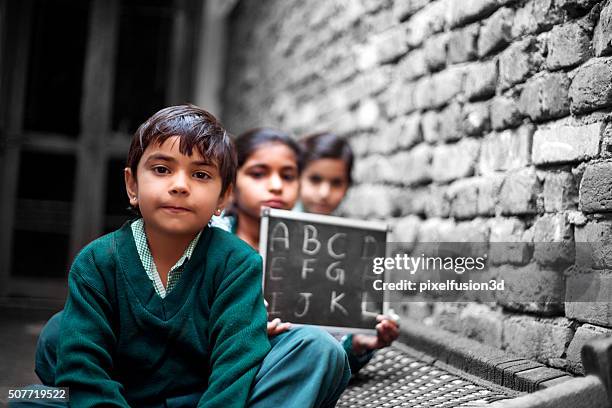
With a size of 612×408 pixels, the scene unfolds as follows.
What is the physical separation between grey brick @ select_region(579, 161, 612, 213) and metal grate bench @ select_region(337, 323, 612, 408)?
21.5 inches

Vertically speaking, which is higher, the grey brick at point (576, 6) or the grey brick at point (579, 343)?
the grey brick at point (576, 6)

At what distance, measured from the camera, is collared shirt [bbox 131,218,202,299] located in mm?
1727

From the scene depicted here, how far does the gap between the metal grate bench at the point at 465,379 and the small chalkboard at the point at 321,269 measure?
0.85 feet

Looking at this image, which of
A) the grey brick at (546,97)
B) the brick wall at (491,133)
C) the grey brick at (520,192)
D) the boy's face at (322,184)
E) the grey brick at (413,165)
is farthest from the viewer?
the grey brick at (413,165)

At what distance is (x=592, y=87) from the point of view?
85.3 inches

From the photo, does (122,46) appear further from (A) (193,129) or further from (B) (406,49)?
(A) (193,129)

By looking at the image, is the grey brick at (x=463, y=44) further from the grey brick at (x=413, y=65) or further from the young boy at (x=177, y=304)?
the young boy at (x=177, y=304)

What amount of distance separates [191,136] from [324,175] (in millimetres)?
1499

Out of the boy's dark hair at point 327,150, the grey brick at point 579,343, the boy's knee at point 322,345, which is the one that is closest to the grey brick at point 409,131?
the boy's dark hair at point 327,150

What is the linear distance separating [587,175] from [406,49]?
62.2 inches

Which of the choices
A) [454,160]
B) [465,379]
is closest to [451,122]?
[454,160]

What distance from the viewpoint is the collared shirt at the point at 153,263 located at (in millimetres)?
1727

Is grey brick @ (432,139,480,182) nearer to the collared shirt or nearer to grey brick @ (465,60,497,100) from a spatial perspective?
grey brick @ (465,60,497,100)

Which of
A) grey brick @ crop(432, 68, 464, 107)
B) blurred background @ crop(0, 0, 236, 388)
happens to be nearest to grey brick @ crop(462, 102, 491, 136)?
grey brick @ crop(432, 68, 464, 107)
